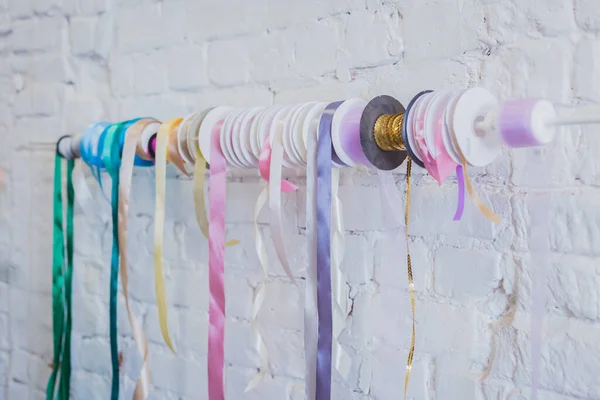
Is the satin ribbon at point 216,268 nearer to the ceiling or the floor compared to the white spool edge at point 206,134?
nearer to the floor

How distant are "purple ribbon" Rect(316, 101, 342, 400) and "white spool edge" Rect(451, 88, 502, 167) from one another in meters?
0.14

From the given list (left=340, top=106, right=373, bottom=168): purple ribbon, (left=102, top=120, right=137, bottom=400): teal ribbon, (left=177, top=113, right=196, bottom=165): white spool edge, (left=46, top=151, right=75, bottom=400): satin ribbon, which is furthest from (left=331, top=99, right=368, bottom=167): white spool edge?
(left=46, top=151, right=75, bottom=400): satin ribbon

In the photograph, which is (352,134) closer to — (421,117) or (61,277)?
(421,117)

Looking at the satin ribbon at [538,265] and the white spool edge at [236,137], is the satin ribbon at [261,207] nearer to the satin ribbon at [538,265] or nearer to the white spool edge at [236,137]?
the white spool edge at [236,137]

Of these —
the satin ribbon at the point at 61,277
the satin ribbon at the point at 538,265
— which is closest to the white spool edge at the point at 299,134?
the satin ribbon at the point at 538,265

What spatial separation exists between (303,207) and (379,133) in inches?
8.6

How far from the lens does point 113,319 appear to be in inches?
31.1

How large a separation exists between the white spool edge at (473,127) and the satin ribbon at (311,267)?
16cm

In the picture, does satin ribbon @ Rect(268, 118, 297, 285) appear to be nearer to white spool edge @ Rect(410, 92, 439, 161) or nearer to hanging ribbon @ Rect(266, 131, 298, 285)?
hanging ribbon @ Rect(266, 131, 298, 285)

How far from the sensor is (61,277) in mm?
924

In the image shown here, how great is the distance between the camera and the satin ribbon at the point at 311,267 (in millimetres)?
601

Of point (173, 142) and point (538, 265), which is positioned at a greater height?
point (173, 142)

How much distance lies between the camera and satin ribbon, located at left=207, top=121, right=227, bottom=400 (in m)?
0.69

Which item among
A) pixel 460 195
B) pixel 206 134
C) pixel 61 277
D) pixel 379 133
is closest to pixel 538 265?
pixel 460 195
